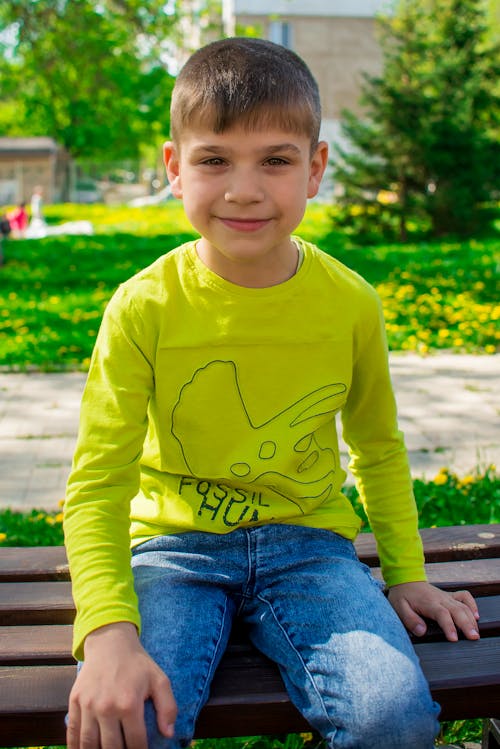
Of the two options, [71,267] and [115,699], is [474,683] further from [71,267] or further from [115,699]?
[71,267]

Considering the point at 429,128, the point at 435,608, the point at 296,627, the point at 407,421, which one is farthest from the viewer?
the point at 429,128

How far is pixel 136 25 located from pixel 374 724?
1135cm

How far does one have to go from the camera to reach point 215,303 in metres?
1.76

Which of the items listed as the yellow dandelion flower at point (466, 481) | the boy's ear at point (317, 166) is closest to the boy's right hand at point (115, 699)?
the boy's ear at point (317, 166)

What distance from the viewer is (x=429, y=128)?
12.9 m

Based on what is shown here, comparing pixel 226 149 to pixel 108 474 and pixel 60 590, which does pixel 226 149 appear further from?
pixel 60 590

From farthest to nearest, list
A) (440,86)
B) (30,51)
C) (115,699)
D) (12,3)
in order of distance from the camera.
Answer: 1. (440,86)
2. (30,51)
3. (12,3)
4. (115,699)

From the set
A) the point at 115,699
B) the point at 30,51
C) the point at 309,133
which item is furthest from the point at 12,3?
the point at 115,699

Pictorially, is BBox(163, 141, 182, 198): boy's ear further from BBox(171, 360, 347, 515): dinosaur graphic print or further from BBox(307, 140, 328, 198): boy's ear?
BBox(171, 360, 347, 515): dinosaur graphic print

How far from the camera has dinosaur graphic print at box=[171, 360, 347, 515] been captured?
5.77 feet

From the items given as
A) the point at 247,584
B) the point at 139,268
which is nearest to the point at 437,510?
the point at 247,584

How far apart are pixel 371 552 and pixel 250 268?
742mm

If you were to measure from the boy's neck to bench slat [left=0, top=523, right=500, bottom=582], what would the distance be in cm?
70

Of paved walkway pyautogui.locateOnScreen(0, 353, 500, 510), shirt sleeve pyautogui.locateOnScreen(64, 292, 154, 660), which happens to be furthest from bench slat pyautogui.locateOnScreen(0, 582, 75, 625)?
paved walkway pyautogui.locateOnScreen(0, 353, 500, 510)
